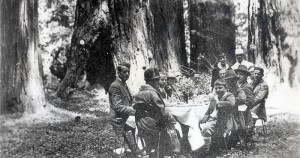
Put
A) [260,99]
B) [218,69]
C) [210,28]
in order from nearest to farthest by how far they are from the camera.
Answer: [260,99] < [218,69] < [210,28]

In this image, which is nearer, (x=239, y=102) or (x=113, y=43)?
(x=239, y=102)

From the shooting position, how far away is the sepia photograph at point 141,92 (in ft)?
19.3

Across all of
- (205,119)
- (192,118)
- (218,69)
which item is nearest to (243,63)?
(218,69)

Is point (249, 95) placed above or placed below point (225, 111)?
above

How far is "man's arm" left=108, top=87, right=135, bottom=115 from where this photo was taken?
581cm

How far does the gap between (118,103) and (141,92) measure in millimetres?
406

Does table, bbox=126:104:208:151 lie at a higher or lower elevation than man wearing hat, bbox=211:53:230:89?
lower

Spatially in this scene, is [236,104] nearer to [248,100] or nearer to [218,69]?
[248,100]

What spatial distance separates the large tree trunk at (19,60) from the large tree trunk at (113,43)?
3.37 feet

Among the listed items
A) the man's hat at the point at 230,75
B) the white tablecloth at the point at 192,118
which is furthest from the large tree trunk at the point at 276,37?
the white tablecloth at the point at 192,118

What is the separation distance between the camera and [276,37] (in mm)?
7234

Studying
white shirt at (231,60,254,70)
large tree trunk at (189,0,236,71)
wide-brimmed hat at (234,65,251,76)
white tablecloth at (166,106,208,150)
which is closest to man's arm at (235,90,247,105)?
wide-brimmed hat at (234,65,251,76)

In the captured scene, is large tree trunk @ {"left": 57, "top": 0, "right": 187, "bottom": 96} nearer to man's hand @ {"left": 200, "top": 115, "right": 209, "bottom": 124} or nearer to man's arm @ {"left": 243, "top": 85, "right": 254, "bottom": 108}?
man's hand @ {"left": 200, "top": 115, "right": 209, "bottom": 124}

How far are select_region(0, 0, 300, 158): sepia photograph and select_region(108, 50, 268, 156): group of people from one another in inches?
0.6
